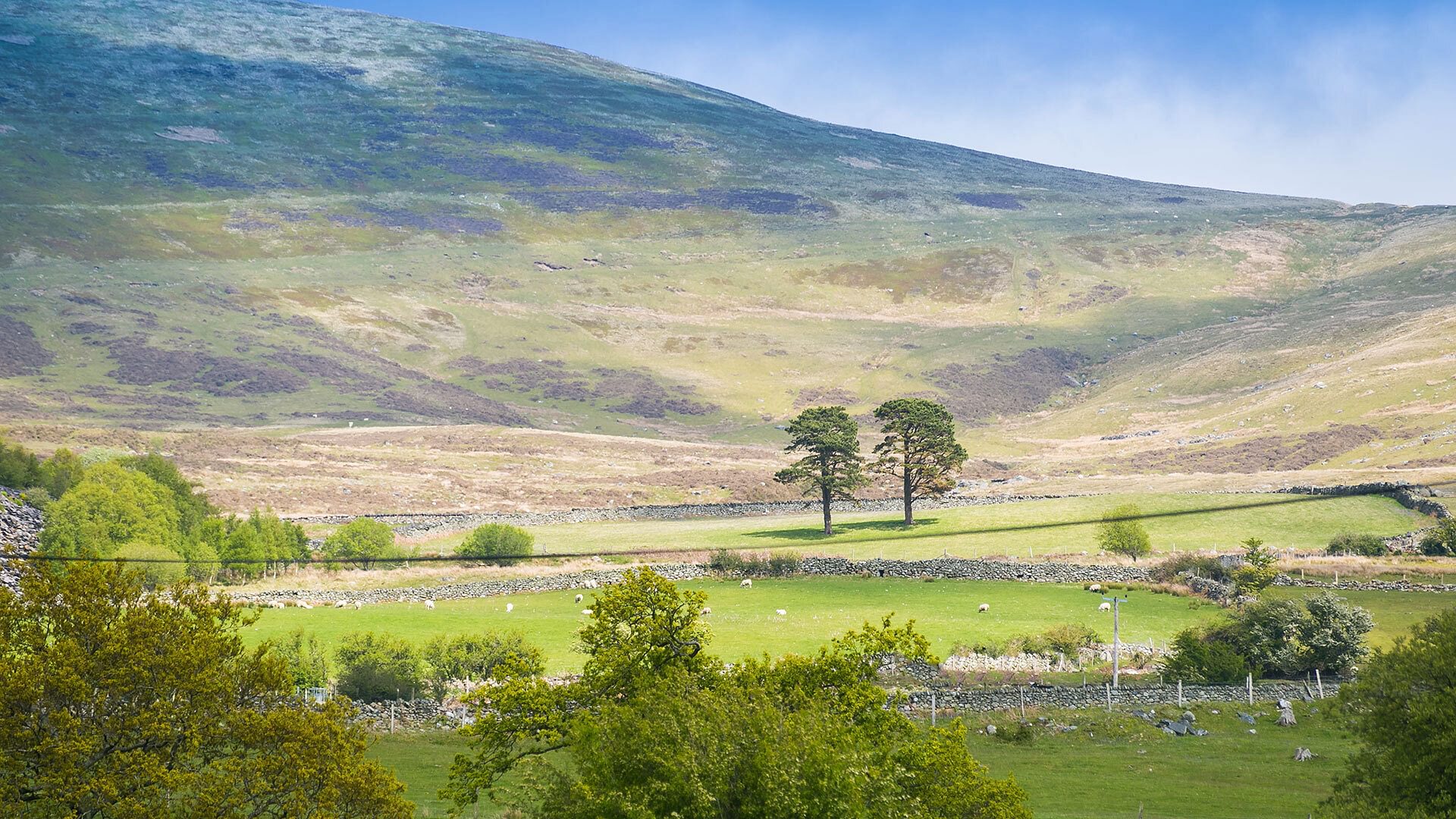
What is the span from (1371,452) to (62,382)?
18908 cm

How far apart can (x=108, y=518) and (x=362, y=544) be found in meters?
15.2

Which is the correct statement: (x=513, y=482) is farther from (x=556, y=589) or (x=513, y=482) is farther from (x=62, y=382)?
(x=62, y=382)

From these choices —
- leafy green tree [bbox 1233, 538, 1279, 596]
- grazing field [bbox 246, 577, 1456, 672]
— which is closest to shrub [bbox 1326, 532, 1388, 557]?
grazing field [bbox 246, 577, 1456, 672]

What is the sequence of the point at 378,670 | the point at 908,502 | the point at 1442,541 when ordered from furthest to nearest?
the point at 908,502, the point at 1442,541, the point at 378,670

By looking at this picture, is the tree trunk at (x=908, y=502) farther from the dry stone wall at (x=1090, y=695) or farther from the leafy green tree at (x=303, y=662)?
the leafy green tree at (x=303, y=662)

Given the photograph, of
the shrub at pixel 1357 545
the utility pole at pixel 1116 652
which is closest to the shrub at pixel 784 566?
the utility pole at pixel 1116 652

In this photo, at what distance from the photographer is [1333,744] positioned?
117 ft

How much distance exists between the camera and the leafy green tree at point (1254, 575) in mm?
54500

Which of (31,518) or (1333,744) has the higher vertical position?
(31,518)

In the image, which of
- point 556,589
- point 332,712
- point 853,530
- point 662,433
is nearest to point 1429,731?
point 332,712

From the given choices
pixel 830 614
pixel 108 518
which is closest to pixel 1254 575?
pixel 830 614

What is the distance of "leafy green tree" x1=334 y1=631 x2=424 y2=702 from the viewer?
41062 millimetres

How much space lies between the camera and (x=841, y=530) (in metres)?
85.4

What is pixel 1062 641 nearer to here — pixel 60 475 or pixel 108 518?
pixel 108 518
